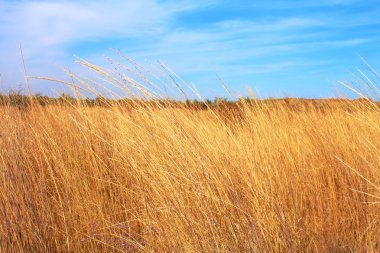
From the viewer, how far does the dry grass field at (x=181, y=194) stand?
1.97 m

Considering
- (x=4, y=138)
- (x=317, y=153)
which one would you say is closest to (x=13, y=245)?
(x=4, y=138)

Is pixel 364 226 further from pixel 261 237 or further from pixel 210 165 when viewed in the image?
pixel 210 165

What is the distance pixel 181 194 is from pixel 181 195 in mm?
96

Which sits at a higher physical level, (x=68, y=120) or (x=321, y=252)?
(x=68, y=120)

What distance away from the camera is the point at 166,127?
94.5 inches

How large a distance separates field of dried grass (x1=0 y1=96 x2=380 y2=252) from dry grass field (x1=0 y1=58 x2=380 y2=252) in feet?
0.04

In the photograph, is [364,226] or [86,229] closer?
[86,229]

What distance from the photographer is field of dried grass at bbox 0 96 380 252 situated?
6.46 ft

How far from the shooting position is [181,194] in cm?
217

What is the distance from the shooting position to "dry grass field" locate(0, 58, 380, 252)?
1970 mm

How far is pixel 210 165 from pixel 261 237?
1.47ft

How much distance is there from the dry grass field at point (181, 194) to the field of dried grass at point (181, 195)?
11 mm

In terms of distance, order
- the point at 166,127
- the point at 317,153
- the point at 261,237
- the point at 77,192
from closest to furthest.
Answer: the point at 261,237, the point at 166,127, the point at 77,192, the point at 317,153

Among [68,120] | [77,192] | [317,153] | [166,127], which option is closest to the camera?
[166,127]
